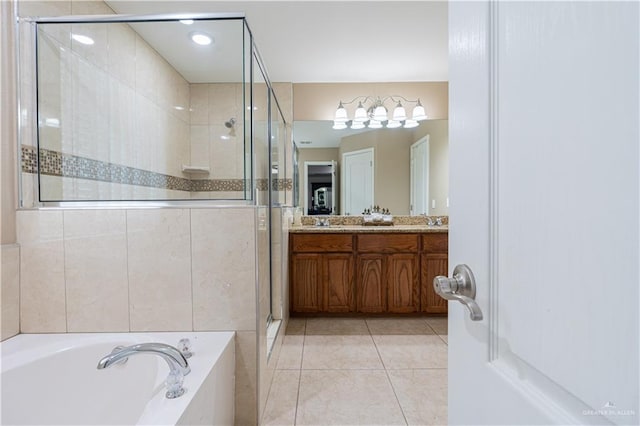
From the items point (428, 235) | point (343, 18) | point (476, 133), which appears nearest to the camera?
point (476, 133)

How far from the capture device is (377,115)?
3172 millimetres

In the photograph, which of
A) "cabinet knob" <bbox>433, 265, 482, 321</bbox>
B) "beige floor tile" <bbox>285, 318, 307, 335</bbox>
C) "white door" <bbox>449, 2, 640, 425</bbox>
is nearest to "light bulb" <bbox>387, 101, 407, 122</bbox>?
"beige floor tile" <bbox>285, 318, 307, 335</bbox>

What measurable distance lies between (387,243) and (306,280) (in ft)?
2.77

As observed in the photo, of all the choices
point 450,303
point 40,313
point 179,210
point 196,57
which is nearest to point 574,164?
point 450,303

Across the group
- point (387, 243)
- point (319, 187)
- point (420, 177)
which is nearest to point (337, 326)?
point (387, 243)

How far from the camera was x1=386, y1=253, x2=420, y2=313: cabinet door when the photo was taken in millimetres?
2793

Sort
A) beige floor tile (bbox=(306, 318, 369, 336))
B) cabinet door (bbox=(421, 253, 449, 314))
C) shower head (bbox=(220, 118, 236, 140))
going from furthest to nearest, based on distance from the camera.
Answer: cabinet door (bbox=(421, 253, 449, 314)) → beige floor tile (bbox=(306, 318, 369, 336)) → shower head (bbox=(220, 118, 236, 140))

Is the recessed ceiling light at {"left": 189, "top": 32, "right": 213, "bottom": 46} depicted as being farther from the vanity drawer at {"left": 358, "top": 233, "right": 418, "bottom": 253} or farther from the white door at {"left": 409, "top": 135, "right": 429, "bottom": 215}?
the white door at {"left": 409, "top": 135, "right": 429, "bottom": 215}

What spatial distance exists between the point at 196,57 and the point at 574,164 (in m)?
2.83

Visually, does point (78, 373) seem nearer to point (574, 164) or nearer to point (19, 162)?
point (19, 162)

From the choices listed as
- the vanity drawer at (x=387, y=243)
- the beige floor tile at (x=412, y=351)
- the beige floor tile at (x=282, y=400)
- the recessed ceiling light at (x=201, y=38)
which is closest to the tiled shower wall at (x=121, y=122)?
the recessed ceiling light at (x=201, y=38)

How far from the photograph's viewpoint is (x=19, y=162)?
56.1 inches

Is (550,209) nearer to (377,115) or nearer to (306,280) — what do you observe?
(306,280)

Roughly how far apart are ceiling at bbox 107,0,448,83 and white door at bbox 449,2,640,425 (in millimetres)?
1807
